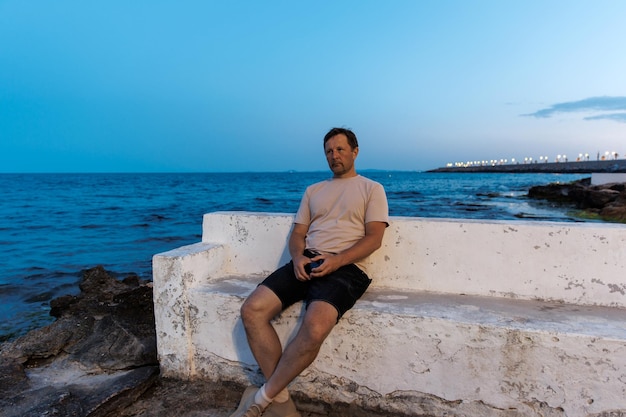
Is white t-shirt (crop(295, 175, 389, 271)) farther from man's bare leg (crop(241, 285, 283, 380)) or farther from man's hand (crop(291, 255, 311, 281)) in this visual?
man's bare leg (crop(241, 285, 283, 380))

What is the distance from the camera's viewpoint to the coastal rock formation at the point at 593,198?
554 inches

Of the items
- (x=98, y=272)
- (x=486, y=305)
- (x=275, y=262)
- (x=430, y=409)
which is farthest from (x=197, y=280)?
(x=98, y=272)

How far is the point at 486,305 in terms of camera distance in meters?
2.37

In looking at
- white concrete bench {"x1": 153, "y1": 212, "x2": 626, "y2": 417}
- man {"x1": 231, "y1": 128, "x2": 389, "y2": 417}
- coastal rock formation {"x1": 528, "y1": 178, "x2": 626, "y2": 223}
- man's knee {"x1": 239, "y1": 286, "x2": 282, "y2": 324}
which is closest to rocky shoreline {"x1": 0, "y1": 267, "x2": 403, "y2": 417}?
white concrete bench {"x1": 153, "y1": 212, "x2": 626, "y2": 417}

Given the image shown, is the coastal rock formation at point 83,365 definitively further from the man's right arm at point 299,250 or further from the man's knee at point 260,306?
the man's right arm at point 299,250

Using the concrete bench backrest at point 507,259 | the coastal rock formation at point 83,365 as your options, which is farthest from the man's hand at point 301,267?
the coastal rock formation at point 83,365

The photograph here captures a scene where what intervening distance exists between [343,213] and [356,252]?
0.89 ft

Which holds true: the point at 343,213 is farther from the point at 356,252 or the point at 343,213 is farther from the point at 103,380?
the point at 103,380

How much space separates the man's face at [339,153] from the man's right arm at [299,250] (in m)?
0.43

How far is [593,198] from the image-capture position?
17969 millimetres

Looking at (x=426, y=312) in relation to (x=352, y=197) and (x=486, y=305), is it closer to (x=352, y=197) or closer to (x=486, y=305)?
(x=486, y=305)

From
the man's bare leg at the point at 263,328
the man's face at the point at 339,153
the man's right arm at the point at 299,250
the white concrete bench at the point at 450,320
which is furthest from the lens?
the man's face at the point at 339,153

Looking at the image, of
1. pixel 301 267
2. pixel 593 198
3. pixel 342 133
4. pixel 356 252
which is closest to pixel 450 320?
pixel 356 252

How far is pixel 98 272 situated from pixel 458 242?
5487 millimetres
